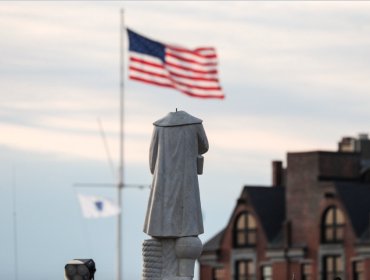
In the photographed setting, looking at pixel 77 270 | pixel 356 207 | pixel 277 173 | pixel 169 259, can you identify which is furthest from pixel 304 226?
pixel 77 270

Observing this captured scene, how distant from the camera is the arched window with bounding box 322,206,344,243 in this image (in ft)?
362

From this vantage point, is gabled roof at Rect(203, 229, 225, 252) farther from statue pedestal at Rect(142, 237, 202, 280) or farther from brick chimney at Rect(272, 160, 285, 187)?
statue pedestal at Rect(142, 237, 202, 280)

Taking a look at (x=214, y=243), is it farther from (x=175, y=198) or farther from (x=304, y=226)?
(x=175, y=198)

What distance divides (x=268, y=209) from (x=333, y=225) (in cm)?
575

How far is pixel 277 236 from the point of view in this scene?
11594cm

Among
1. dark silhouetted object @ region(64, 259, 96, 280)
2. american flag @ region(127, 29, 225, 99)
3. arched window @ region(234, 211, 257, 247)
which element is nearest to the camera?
dark silhouetted object @ region(64, 259, 96, 280)

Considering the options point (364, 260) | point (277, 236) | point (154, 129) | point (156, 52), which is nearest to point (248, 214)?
point (277, 236)

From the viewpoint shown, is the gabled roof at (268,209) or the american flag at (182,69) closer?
the american flag at (182,69)

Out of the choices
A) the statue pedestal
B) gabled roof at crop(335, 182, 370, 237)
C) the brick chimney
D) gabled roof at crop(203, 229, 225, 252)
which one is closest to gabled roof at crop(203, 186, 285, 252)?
gabled roof at crop(203, 229, 225, 252)

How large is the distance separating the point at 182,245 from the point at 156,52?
50.8m

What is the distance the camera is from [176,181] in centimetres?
3291

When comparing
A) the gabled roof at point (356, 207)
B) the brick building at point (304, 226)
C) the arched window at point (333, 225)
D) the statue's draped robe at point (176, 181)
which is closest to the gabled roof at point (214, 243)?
the brick building at point (304, 226)

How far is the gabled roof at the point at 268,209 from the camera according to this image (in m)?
115

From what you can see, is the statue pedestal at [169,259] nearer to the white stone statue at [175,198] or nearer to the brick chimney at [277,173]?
the white stone statue at [175,198]
